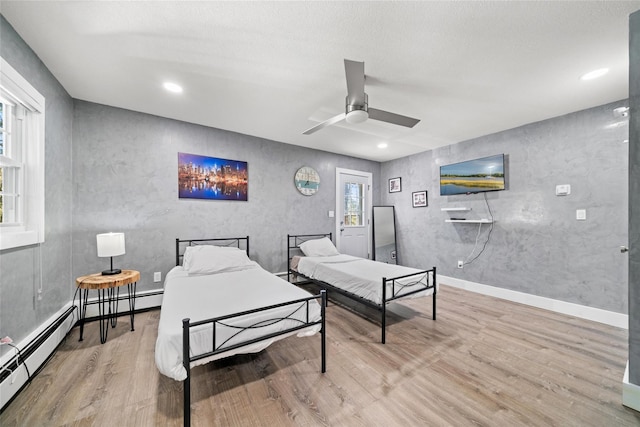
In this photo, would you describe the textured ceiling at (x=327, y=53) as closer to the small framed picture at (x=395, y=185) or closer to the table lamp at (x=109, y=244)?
the table lamp at (x=109, y=244)

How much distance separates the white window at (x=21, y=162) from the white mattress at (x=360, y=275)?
9.68ft

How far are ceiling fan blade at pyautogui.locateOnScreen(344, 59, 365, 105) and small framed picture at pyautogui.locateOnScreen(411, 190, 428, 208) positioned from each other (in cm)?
335

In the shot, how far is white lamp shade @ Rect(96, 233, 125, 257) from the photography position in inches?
103

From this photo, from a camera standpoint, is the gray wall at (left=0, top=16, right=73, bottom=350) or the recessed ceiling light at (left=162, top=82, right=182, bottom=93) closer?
the gray wall at (left=0, top=16, right=73, bottom=350)

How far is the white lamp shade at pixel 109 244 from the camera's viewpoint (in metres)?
2.61

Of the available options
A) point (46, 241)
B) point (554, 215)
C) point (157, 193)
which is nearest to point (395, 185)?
point (554, 215)

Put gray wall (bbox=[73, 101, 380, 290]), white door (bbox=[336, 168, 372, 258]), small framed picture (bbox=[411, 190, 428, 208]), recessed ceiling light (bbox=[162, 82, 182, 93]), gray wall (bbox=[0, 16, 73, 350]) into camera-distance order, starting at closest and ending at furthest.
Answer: gray wall (bbox=[0, 16, 73, 350])
recessed ceiling light (bbox=[162, 82, 182, 93])
gray wall (bbox=[73, 101, 380, 290])
small framed picture (bbox=[411, 190, 428, 208])
white door (bbox=[336, 168, 372, 258])

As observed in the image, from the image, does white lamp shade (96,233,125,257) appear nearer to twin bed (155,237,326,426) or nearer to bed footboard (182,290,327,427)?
twin bed (155,237,326,426)

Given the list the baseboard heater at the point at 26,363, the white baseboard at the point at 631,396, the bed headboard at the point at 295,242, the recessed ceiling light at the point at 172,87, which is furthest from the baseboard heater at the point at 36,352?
the white baseboard at the point at 631,396

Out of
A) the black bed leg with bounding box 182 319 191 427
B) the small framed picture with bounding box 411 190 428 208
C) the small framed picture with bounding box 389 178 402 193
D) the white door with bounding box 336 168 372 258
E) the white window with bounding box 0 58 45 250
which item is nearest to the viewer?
the black bed leg with bounding box 182 319 191 427

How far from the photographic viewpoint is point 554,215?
3424mm

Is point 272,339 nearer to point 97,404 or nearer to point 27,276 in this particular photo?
point 97,404

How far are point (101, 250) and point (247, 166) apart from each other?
2.21 m

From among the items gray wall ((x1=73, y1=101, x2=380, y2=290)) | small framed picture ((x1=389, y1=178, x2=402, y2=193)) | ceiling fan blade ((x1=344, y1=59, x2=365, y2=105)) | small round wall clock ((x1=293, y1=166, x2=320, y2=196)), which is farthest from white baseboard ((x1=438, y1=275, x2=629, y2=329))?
ceiling fan blade ((x1=344, y1=59, x2=365, y2=105))
